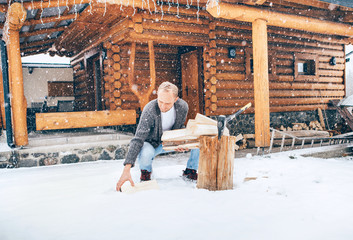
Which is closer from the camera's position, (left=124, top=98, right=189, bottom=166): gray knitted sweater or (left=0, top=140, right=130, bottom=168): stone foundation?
(left=124, top=98, right=189, bottom=166): gray knitted sweater

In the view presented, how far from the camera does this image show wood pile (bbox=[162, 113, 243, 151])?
286cm

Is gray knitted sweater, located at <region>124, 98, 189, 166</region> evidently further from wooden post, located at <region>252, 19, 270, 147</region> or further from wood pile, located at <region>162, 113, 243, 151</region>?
wooden post, located at <region>252, 19, 270, 147</region>

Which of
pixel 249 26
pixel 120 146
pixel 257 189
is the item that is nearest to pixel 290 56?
pixel 249 26

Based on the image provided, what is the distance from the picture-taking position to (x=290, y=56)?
35.3 feet

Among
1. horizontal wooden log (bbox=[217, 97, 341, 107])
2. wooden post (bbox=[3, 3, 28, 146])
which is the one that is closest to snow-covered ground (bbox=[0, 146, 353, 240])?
wooden post (bbox=[3, 3, 28, 146])

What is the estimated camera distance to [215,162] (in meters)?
Answer: 2.92

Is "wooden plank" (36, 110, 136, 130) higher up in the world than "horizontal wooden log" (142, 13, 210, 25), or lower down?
lower down

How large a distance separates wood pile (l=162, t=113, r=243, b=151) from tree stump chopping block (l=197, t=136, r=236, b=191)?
8cm

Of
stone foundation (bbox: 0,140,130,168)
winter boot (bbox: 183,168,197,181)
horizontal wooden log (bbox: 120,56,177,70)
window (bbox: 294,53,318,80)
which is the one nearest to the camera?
winter boot (bbox: 183,168,197,181)

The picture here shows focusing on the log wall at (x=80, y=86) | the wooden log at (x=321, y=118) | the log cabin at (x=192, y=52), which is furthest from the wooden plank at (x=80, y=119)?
the wooden log at (x=321, y=118)

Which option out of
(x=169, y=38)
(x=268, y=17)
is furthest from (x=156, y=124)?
(x=169, y=38)

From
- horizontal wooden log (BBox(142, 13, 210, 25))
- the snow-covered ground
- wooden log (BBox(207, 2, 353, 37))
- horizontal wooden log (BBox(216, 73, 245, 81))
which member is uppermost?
horizontal wooden log (BBox(142, 13, 210, 25))

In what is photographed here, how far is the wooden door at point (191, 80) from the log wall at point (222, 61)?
484 millimetres

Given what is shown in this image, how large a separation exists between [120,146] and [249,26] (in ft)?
20.5
